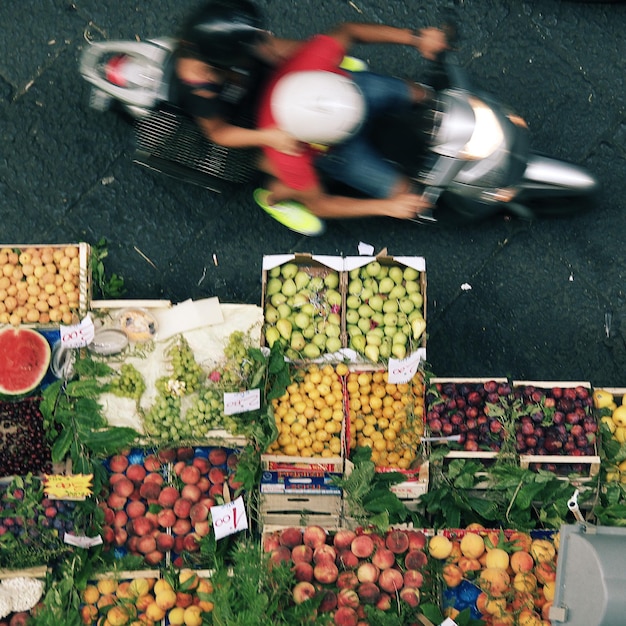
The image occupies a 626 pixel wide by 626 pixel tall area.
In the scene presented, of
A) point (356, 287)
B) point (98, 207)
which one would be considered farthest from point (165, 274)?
point (356, 287)

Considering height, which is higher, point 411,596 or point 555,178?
point 555,178

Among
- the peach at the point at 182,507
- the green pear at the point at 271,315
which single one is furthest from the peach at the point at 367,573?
the green pear at the point at 271,315

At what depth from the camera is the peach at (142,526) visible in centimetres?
305

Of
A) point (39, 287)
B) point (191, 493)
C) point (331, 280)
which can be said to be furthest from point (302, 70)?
point (191, 493)

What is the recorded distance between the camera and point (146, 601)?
2.86 meters

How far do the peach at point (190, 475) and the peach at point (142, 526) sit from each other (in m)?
0.23

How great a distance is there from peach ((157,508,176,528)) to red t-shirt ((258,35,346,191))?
1532 millimetres

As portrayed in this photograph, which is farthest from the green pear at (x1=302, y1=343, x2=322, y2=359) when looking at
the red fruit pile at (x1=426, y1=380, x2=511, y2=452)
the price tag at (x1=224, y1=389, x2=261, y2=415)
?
the red fruit pile at (x1=426, y1=380, x2=511, y2=452)

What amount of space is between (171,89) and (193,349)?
1.14 m

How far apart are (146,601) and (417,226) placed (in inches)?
87.1

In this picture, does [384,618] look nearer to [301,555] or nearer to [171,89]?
[301,555]

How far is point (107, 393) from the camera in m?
3.16

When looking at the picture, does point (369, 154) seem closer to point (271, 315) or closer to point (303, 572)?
point (271, 315)

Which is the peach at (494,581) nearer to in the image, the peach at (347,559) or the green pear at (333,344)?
the peach at (347,559)
